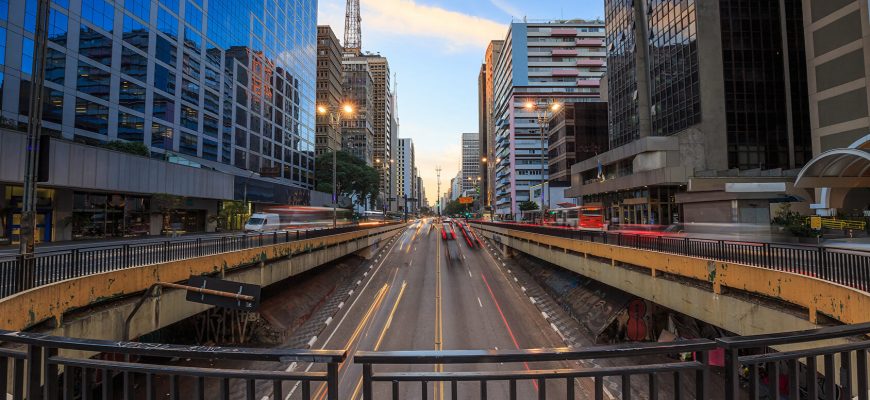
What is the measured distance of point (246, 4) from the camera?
213ft

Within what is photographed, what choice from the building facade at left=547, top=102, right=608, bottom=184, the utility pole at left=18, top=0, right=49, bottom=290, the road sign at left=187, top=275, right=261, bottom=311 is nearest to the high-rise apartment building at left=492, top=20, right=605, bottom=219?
the building facade at left=547, top=102, right=608, bottom=184

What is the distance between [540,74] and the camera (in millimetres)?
117875

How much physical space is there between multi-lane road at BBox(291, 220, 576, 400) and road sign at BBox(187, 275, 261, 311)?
6789mm

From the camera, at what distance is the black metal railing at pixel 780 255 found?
27.3ft

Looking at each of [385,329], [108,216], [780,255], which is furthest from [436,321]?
[108,216]

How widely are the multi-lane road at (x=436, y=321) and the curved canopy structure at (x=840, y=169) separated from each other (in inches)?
980

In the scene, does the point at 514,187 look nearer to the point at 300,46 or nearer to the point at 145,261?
the point at 300,46

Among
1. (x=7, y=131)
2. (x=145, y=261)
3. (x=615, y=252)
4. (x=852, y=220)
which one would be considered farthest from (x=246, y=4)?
(x=852, y=220)

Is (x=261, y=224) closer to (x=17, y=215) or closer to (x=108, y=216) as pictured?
(x=108, y=216)

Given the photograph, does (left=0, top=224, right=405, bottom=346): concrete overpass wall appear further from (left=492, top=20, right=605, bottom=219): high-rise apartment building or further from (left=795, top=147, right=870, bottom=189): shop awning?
(left=492, top=20, right=605, bottom=219): high-rise apartment building

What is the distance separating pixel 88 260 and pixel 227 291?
528 centimetres

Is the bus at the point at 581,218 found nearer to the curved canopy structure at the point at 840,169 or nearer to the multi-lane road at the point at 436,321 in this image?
the multi-lane road at the point at 436,321

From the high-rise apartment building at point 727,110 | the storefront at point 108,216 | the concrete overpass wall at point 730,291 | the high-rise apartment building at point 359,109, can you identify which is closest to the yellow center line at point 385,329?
the concrete overpass wall at point 730,291

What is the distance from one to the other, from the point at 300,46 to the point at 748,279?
9436 cm
